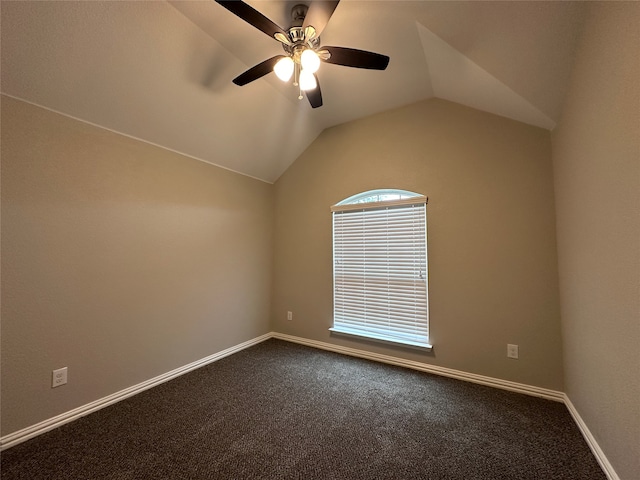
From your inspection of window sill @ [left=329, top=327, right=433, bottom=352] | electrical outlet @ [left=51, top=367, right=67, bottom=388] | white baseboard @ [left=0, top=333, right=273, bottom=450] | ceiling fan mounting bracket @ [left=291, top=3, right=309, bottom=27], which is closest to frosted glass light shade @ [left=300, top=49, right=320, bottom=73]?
ceiling fan mounting bracket @ [left=291, top=3, right=309, bottom=27]

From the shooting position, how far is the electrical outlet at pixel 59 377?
1.84m

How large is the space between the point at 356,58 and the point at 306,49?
321 millimetres

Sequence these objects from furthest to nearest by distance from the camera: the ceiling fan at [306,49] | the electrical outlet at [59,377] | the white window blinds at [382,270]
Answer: the white window blinds at [382,270] → the electrical outlet at [59,377] → the ceiling fan at [306,49]

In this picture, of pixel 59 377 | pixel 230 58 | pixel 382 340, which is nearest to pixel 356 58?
pixel 230 58

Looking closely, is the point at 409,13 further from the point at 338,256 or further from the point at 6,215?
the point at 6,215

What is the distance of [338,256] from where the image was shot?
10.7 feet

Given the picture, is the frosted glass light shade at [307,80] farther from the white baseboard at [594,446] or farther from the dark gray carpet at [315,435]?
the white baseboard at [594,446]

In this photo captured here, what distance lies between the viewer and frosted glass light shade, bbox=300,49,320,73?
5.04 ft

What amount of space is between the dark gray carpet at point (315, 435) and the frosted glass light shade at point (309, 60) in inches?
93.5

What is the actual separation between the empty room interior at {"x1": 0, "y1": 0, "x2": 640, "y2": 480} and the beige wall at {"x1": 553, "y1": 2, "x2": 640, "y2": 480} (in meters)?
0.02

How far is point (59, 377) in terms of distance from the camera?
186cm

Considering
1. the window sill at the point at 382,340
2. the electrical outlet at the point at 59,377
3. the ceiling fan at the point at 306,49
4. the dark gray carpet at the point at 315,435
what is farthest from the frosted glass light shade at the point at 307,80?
the electrical outlet at the point at 59,377

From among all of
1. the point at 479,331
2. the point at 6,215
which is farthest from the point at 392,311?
the point at 6,215

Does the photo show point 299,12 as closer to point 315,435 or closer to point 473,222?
point 473,222
